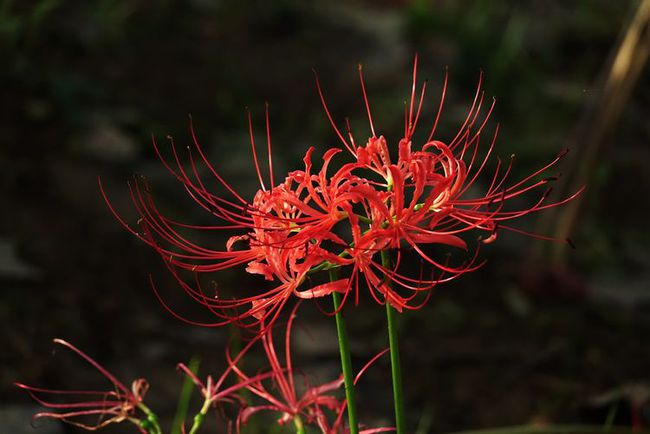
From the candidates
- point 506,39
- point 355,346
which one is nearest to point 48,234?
point 355,346

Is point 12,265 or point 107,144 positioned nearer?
point 12,265

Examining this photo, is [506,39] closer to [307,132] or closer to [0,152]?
[307,132]

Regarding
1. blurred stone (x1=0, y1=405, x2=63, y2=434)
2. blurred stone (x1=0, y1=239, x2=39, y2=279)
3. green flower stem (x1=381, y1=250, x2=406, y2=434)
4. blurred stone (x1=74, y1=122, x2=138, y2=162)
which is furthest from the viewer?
blurred stone (x1=74, y1=122, x2=138, y2=162)

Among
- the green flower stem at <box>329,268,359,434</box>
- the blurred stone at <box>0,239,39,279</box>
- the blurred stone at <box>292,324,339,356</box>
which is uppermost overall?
the green flower stem at <box>329,268,359,434</box>

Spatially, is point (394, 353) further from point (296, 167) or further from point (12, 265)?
point (296, 167)

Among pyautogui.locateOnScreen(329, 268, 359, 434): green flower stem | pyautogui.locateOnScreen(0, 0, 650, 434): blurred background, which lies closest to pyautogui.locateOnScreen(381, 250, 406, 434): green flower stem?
pyautogui.locateOnScreen(329, 268, 359, 434): green flower stem

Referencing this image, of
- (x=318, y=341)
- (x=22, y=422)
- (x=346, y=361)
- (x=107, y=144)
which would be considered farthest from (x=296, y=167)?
(x=346, y=361)

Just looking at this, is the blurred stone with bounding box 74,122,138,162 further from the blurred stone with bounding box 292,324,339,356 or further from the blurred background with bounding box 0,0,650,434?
the blurred stone with bounding box 292,324,339,356

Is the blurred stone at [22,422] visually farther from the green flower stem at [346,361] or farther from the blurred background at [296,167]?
the green flower stem at [346,361]

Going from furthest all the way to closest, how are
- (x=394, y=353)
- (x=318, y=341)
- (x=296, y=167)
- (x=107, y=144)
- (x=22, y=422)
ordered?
(x=296, y=167)
(x=107, y=144)
(x=318, y=341)
(x=22, y=422)
(x=394, y=353)
